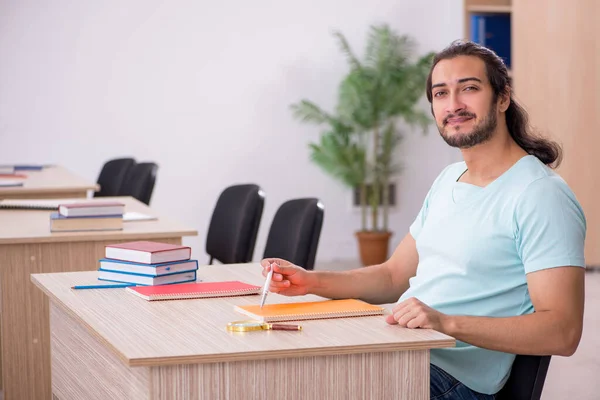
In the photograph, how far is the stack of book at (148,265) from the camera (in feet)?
8.52

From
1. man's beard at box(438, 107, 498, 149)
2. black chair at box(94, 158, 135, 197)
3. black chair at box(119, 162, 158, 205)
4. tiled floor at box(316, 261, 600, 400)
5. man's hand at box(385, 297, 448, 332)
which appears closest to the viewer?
man's hand at box(385, 297, 448, 332)

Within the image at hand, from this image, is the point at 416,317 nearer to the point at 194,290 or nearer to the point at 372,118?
the point at 194,290

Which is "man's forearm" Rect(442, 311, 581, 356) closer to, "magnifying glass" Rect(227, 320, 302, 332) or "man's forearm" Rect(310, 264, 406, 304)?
"magnifying glass" Rect(227, 320, 302, 332)

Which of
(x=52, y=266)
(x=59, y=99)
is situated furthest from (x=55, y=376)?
(x=59, y=99)

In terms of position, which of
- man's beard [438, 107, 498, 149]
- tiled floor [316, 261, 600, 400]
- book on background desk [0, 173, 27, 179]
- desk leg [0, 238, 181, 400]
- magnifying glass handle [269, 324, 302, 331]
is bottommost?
tiled floor [316, 261, 600, 400]

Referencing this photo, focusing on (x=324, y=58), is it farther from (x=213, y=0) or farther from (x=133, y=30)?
(x=133, y=30)

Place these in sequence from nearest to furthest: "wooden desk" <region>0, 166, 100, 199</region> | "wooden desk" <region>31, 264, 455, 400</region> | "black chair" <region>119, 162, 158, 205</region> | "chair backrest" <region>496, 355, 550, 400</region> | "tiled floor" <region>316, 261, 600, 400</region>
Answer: "wooden desk" <region>31, 264, 455, 400</region>
"chair backrest" <region>496, 355, 550, 400</region>
"tiled floor" <region>316, 261, 600, 400</region>
"wooden desk" <region>0, 166, 100, 199</region>
"black chair" <region>119, 162, 158, 205</region>

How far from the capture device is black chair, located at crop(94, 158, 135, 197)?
600cm

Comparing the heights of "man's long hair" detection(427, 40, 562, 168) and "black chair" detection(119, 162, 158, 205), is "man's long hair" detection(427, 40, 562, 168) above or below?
above

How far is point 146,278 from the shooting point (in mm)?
2609

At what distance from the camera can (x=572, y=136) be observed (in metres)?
6.87

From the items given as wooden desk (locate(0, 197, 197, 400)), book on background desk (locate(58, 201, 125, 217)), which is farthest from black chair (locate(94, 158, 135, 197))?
wooden desk (locate(0, 197, 197, 400))

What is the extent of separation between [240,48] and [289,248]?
14.6 feet

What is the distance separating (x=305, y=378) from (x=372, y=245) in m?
5.57
